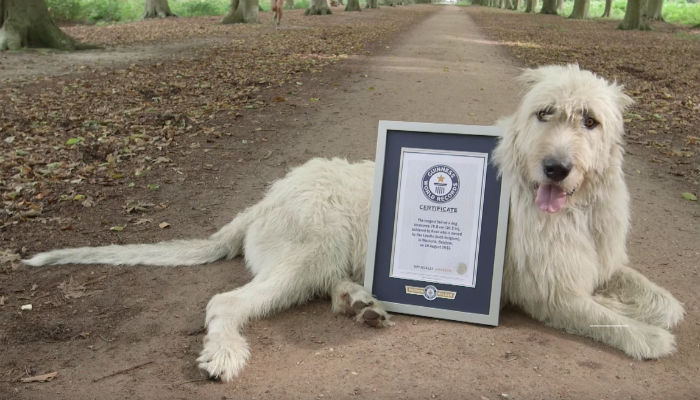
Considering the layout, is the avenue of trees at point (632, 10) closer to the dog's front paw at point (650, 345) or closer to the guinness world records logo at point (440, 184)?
the guinness world records logo at point (440, 184)

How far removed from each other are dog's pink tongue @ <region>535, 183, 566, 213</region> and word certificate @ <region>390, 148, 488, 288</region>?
1.75ft

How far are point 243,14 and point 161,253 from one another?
25.1 m

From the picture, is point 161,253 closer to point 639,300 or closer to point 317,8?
point 639,300

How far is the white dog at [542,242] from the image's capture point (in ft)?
11.7

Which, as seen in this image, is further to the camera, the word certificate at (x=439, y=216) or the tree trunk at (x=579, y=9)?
the tree trunk at (x=579, y=9)

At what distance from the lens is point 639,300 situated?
3.97 meters

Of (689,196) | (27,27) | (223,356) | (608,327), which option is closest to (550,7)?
(27,27)

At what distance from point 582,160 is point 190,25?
26300 millimetres

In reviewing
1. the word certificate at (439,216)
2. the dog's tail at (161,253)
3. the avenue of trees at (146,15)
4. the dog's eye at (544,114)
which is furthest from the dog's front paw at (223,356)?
the avenue of trees at (146,15)

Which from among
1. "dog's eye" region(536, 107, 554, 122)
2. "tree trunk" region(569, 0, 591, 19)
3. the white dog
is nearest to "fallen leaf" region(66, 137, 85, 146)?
the white dog

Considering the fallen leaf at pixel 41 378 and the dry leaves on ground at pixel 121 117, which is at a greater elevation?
the dry leaves on ground at pixel 121 117

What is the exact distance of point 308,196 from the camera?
460 centimetres

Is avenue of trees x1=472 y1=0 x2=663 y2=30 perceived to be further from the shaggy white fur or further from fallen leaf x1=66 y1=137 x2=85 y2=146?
the shaggy white fur

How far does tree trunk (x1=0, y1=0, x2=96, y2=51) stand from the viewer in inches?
616
